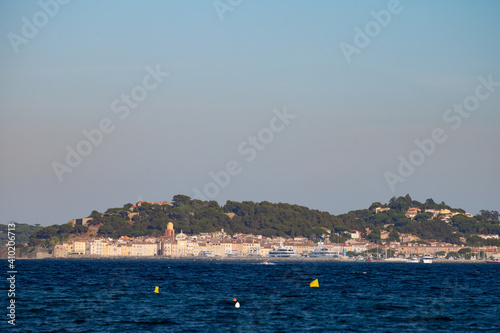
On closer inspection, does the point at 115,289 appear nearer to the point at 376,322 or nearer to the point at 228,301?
the point at 228,301

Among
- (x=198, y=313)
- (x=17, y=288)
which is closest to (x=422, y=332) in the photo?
(x=198, y=313)

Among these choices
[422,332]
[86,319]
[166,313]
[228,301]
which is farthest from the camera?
[228,301]

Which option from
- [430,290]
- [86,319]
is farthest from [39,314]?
[430,290]

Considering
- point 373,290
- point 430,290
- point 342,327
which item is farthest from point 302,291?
point 342,327

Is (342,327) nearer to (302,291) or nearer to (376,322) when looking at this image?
(376,322)

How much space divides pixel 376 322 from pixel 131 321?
1455 cm

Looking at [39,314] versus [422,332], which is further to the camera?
[39,314]

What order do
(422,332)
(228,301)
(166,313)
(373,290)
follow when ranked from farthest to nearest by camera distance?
(373,290) → (228,301) → (166,313) → (422,332)

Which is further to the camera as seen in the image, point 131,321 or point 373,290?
point 373,290

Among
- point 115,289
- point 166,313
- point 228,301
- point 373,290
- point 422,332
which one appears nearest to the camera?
point 422,332

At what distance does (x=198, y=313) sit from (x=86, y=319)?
7.43 metres

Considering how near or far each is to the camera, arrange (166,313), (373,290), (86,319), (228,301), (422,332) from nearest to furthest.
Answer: (422,332) → (86,319) → (166,313) → (228,301) → (373,290)

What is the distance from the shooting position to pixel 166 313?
152 feet

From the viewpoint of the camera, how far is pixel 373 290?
6962cm
